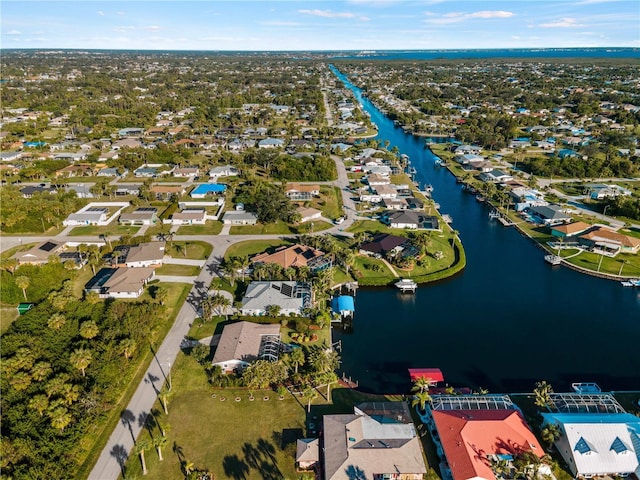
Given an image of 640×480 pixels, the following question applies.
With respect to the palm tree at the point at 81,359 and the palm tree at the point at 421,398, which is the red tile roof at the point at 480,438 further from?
the palm tree at the point at 81,359

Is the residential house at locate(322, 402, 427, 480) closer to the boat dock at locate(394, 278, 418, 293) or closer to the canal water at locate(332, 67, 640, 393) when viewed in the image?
the canal water at locate(332, 67, 640, 393)

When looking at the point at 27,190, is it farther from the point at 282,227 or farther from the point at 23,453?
the point at 23,453

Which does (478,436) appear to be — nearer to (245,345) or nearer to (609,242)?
(245,345)

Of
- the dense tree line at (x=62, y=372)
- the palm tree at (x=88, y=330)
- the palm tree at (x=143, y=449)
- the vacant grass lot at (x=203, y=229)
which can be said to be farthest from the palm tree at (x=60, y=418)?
the vacant grass lot at (x=203, y=229)

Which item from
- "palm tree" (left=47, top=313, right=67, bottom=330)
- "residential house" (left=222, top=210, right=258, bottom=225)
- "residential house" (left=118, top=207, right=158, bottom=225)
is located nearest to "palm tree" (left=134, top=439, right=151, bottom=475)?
"palm tree" (left=47, top=313, right=67, bottom=330)

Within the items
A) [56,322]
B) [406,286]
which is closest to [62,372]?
[56,322]

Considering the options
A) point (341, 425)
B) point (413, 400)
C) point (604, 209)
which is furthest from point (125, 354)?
point (604, 209)
